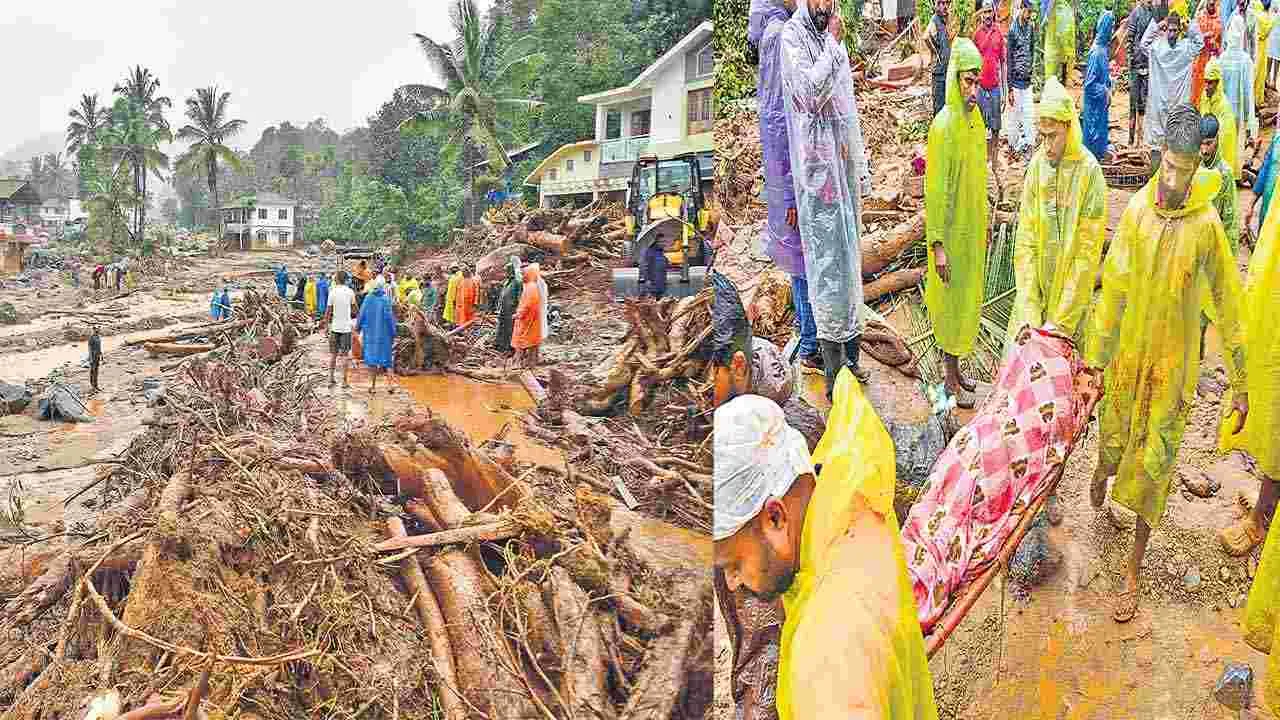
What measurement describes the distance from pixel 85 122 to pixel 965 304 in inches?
137

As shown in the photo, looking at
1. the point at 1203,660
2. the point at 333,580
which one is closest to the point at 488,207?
the point at 333,580

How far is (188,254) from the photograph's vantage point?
4.12 metres

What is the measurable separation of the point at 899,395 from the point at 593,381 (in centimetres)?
A: 129

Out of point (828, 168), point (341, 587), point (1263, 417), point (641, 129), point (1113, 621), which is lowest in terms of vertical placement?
point (341, 587)

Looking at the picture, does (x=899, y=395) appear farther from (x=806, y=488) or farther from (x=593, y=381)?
(x=593, y=381)

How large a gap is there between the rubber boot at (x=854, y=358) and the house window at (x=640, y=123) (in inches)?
46.2

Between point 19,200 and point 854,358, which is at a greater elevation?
point 19,200

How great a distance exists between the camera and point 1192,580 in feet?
8.64

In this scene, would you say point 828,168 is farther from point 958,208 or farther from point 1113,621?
point 1113,621

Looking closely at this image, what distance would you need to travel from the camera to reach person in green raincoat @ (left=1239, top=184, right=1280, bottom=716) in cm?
254

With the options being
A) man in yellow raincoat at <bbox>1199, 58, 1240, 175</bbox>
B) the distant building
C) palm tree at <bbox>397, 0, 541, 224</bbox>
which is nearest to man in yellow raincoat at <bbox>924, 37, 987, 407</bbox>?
man in yellow raincoat at <bbox>1199, 58, 1240, 175</bbox>

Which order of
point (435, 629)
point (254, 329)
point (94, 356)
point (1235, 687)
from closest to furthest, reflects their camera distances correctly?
point (1235, 687)
point (435, 629)
point (94, 356)
point (254, 329)

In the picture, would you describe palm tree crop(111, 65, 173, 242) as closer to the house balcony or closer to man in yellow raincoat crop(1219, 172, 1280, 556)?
the house balcony

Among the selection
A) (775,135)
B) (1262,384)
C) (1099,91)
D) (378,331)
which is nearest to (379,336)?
(378,331)
